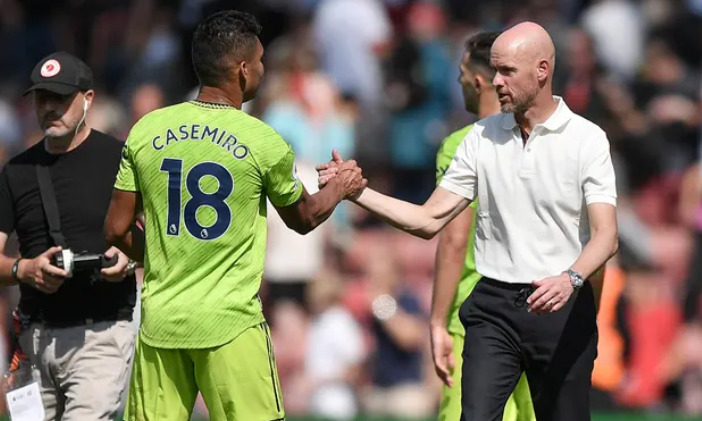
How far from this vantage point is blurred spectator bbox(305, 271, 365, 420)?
1287 centimetres

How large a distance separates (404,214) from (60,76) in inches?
75.4

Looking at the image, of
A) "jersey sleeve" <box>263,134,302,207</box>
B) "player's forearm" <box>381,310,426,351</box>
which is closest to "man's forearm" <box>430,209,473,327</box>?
"jersey sleeve" <box>263,134,302,207</box>

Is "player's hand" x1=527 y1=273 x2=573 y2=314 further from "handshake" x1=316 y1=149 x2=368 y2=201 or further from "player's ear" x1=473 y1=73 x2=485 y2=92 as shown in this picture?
"player's ear" x1=473 y1=73 x2=485 y2=92

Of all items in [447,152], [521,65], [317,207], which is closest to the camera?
[317,207]

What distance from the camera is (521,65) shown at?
7090mm

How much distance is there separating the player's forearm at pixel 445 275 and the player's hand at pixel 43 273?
6.74ft

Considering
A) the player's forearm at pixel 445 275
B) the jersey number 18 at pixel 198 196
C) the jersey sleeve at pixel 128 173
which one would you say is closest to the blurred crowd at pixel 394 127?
the player's forearm at pixel 445 275

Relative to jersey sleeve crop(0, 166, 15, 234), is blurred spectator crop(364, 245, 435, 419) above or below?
below

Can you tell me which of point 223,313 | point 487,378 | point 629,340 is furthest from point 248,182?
point 629,340

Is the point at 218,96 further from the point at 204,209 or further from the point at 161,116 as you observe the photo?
the point at 204,209

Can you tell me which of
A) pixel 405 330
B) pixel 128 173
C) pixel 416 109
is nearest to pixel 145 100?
pixel 416 109

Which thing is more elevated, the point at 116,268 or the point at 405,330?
the point at 116,268

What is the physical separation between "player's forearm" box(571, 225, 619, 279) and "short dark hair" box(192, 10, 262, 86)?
1.81m

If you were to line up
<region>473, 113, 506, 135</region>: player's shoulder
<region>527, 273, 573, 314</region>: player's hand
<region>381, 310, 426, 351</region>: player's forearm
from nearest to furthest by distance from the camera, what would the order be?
<region>527, 273, 573, 314</region>: player's hand, <region>473, 113, 506, 135</region>: player's shoulder, <region>381, 310, 426, 351</region>: player's forearm
